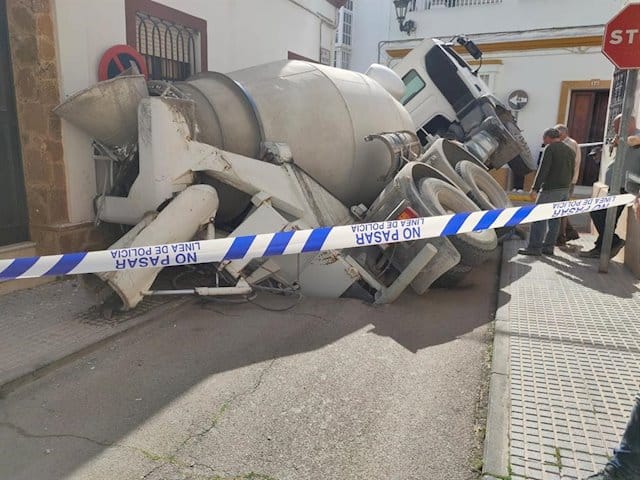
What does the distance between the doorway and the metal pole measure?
29.7 feet

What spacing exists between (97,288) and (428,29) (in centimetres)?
1456

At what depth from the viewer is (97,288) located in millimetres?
4281

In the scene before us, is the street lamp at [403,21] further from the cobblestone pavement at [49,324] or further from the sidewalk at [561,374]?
the cobblestone pavement at [49,324]

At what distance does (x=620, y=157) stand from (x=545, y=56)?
10.0 meters

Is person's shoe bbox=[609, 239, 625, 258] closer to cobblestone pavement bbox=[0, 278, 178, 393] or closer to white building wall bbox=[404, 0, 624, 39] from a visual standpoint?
cobblestone pavement bbox=[0, 278, 178, 393]

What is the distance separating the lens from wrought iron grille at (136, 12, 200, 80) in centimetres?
607

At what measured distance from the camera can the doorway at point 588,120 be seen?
14023 mm

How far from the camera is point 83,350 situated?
3643 mm

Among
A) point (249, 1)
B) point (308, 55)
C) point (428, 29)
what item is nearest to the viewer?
point (249, 1)

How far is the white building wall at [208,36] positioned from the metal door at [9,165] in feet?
1.63

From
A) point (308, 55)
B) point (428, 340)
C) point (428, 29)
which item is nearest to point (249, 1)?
point (308, 55)

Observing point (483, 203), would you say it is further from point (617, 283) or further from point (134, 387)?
point (134, 387)

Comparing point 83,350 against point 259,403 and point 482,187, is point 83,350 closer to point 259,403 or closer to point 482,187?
point 259,403

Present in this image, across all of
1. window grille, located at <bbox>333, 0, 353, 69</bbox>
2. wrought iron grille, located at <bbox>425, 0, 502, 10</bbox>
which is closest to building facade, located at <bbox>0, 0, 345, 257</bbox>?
window grille, located at <bbox>333, 0, 353, 69</bbox>
